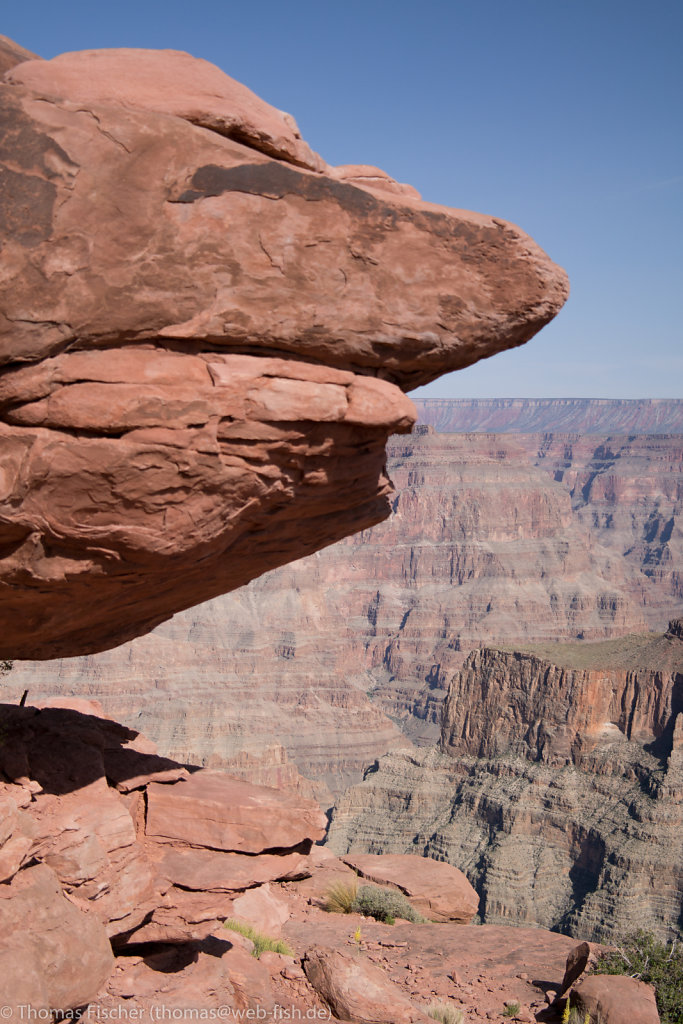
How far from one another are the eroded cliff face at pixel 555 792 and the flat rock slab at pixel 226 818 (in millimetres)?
46910

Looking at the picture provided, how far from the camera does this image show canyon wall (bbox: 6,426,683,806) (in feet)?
348

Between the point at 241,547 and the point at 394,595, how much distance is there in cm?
16544

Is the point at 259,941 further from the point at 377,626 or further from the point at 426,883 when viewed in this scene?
the point at 377,626

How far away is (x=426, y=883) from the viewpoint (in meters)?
17.6

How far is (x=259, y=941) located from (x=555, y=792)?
59.3 metres

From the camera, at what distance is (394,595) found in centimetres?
17362

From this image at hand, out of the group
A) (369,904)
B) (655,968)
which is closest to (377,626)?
(369,904)

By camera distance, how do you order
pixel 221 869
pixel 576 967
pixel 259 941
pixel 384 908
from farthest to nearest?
pixel 384 908, pixel 576 967, pixel 259 941, pixel 221 869

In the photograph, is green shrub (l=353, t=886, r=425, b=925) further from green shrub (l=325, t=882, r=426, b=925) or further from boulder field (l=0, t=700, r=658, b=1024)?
boulder field (l=0, t=700, r=658, b=1024)

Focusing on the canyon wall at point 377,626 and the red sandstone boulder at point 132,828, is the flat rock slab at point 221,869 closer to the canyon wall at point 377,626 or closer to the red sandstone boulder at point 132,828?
the red sandstone boulder at point 132,828

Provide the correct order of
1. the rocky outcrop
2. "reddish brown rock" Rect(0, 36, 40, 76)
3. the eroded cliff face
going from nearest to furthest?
"reddish brown rock" Rect(0, 36, 40, 76)
the eroded cliff face
the rocky outcrop

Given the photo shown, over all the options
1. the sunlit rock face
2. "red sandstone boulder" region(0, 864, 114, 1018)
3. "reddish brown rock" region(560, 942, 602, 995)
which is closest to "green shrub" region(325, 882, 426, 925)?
"reddish brown rock" region(560, 942, 602, 995)

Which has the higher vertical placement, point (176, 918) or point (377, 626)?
point (176, 918)

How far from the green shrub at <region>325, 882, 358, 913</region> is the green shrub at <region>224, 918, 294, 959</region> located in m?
3.02
